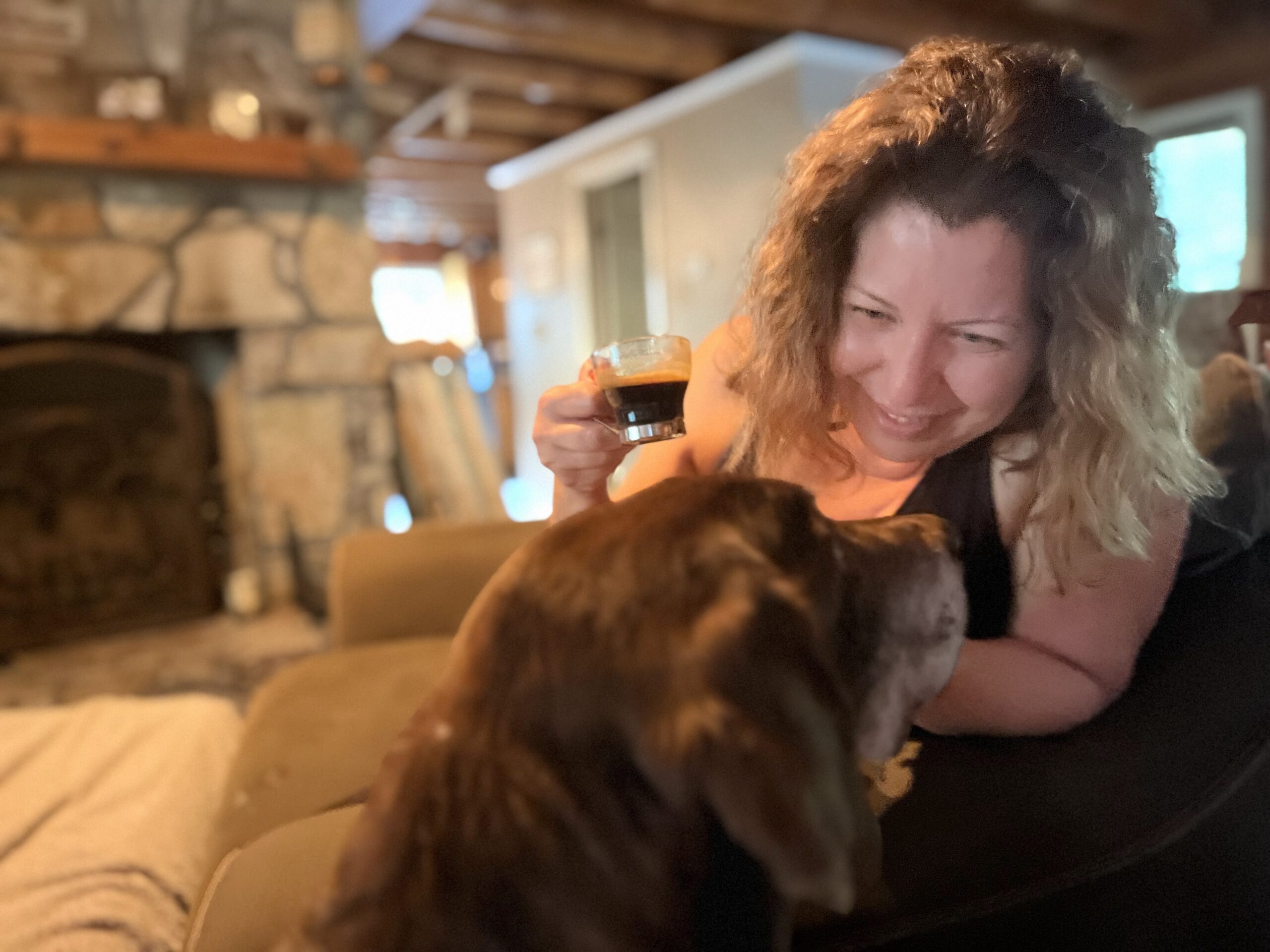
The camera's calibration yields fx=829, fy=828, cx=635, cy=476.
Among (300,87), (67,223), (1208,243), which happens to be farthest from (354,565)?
(1208,243)

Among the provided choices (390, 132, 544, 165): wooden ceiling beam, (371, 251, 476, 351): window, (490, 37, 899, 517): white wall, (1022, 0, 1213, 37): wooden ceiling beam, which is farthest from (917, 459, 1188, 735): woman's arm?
(371, 251, 476, 351): window

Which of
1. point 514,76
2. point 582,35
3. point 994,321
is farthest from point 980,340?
point 514,76

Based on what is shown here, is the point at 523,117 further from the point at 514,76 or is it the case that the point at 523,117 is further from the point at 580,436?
the point at 580,436

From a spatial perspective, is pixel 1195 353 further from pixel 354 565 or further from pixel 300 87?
pixel 300 87

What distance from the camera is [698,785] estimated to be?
555mm

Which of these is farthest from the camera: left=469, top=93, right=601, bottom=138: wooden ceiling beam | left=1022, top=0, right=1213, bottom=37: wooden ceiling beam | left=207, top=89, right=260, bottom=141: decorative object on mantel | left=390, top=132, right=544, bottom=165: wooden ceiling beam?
left=390, top=132, right=544, bottom=165: wooden ceiling beam

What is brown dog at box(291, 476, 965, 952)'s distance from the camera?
0.55m

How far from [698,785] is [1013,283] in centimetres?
59

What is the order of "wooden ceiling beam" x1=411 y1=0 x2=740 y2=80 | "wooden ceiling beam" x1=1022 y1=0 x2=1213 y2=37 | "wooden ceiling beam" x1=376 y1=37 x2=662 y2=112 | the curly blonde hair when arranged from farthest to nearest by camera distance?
"wooden ceiling beam" x1=376 y1=37 x2=662 y2=112
"wooden ceiling beam" x1=1022 y1=0 x2=1213 y2=37
"wooden ceiling beam" x1=411 y1=0 x2=740 y2=80
the curly blonde hair

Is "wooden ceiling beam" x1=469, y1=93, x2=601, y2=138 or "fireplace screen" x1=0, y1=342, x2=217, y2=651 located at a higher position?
"wooden ceiling beam" x1=469, y1=93, x2=601, y2=138

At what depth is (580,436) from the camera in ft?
3.05

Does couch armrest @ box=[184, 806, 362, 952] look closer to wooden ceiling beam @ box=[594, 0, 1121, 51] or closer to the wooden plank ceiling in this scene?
the wooden plank ceiling

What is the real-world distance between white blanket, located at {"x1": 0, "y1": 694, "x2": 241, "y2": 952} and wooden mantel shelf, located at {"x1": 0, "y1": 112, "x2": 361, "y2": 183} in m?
1.85

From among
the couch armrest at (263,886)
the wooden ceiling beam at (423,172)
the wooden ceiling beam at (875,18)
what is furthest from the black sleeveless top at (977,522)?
the wooden ceiling beam at (423,172)
